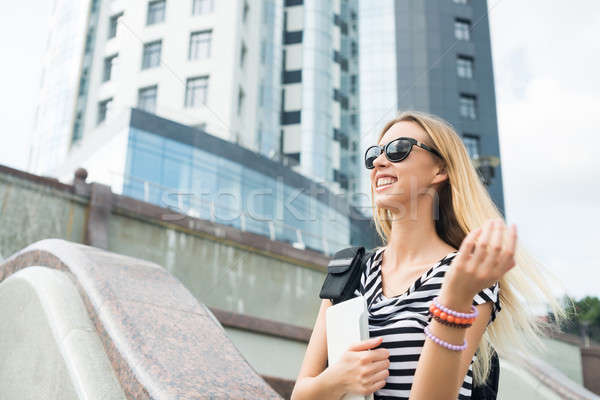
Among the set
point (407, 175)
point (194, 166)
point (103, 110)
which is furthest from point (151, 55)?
point (407, 175)

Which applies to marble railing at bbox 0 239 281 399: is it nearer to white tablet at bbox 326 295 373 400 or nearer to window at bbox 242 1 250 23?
white tablet at bbox 326 295 373 400

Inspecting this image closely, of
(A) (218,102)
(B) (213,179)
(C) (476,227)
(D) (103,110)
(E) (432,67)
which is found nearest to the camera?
(C) (476,227)

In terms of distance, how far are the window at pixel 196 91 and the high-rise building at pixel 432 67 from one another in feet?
50.4

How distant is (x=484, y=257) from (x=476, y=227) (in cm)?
70

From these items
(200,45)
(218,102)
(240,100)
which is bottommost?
(218,102)

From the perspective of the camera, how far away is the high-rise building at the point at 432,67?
45.5m

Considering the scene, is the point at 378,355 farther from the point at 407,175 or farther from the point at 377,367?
the point at 407,175

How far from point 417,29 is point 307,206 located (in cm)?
2213

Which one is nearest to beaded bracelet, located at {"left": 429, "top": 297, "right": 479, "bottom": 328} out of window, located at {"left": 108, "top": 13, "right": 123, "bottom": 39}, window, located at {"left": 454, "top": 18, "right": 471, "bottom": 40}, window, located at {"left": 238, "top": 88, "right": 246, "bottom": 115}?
window, located at {"left": 238, "top": 88, "right": 246, "bottom": 115}

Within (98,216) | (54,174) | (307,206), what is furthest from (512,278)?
(54,174)

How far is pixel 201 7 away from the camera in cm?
3550

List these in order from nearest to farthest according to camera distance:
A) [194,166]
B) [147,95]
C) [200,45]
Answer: [194,166] → [147,95] → [200,45]

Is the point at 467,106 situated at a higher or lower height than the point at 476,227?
higher

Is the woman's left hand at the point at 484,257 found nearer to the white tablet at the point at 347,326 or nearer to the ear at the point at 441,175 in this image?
the white tablet at the point at 347,326
